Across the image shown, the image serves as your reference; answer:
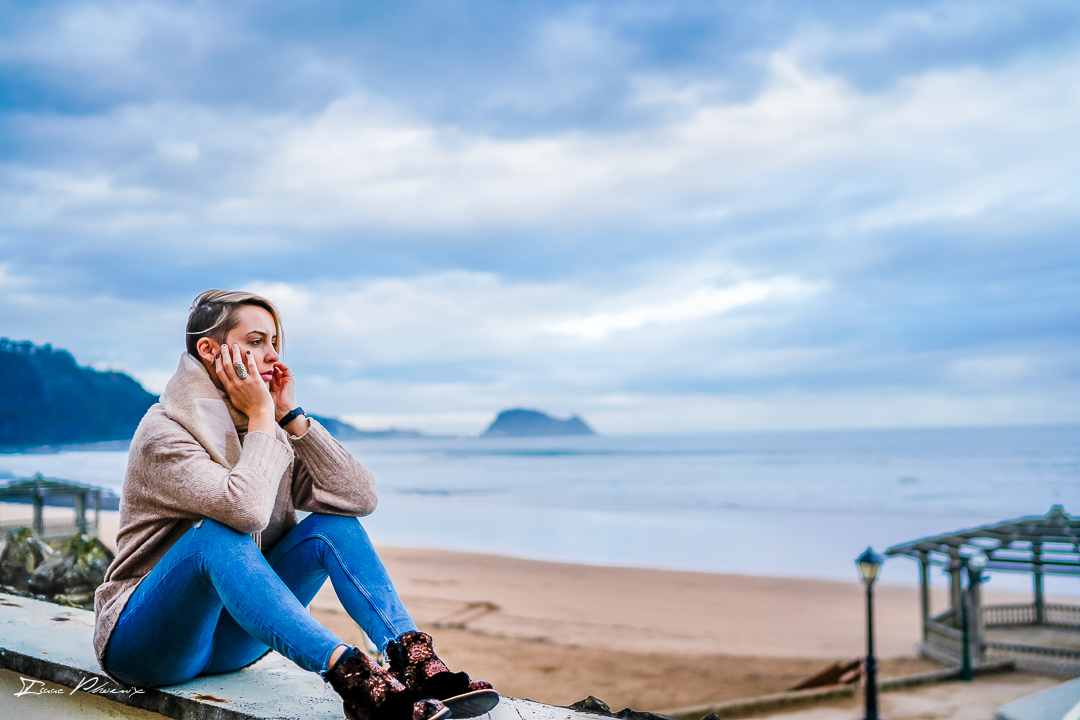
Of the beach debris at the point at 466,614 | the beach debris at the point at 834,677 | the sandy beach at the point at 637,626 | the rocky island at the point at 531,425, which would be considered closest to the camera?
the beach debris at the point at 834,677

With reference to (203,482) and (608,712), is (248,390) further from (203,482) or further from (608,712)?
(608,712)

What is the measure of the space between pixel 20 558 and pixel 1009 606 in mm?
9579

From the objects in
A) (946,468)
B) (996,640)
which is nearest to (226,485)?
(996,640)

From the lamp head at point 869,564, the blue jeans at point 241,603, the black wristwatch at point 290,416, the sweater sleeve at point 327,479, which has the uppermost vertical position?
the black wristwatch at point 290,416

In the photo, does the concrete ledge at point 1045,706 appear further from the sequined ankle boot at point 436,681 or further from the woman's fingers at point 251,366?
the woman's fingers at point 251,366


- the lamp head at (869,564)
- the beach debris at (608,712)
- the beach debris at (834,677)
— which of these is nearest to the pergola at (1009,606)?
the beach debris at (834,677)

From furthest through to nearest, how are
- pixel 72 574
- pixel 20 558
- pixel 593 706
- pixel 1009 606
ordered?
pixel 1009 606, pixel 20 558, pixel 72 574, pixel 593 706

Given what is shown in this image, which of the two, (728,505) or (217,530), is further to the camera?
(728,505)

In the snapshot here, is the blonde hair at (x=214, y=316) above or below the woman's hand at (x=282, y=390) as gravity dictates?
above

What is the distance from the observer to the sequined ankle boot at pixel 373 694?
4.31 ft

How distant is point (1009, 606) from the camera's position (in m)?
8.53

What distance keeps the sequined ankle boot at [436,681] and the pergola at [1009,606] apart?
7483 mm

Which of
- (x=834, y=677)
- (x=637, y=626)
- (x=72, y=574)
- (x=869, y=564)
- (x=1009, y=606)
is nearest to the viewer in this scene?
(x=72, y=574)

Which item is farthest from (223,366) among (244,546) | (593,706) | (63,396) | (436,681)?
(63,396)
